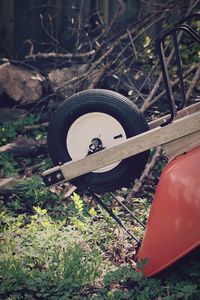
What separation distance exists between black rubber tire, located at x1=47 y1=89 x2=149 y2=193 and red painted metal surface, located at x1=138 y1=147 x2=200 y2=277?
47 centimetres

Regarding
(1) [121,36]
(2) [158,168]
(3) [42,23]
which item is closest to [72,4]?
(3) [42,23]

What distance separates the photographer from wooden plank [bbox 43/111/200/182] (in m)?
2.99

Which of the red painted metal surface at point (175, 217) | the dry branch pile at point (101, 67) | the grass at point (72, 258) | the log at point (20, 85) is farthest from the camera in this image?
the log at point (20, 85)

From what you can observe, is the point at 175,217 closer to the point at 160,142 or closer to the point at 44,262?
the point at 160,142

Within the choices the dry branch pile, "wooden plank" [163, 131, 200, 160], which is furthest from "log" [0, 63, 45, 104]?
"wooden plank" [163, 131, 200, 160]

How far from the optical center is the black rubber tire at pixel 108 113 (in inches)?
134

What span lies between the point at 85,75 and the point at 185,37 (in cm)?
137

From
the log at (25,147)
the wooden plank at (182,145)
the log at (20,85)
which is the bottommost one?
the log at (25,147)

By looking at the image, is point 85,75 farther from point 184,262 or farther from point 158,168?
point 184,262

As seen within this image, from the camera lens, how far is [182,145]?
10.0 feet

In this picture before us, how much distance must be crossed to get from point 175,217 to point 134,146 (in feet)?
1.64

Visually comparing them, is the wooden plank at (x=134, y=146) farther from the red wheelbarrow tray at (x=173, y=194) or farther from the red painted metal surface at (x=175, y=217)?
the red painted metal surface at (x=175, y=217)

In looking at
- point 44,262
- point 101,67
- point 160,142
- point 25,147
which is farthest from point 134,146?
point 101,67

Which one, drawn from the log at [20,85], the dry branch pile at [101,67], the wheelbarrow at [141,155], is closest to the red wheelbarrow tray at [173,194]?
the wheelbarrow at [141,155]
